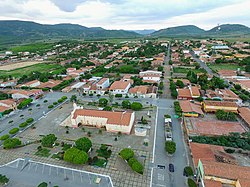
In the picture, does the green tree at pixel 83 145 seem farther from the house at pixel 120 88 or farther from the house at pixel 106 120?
the house at pixel 120 88

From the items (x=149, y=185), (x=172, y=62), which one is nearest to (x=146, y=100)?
(x=149, y=185)

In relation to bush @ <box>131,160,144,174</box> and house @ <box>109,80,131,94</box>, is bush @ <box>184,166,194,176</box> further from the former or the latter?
house @ <box>109,80,131,94</box>

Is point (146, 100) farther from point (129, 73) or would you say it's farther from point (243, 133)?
point (129, 73)

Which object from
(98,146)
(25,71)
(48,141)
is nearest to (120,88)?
(98,146)

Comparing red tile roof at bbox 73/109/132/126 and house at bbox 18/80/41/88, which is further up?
red tile roof at bbox 73/109/132/126

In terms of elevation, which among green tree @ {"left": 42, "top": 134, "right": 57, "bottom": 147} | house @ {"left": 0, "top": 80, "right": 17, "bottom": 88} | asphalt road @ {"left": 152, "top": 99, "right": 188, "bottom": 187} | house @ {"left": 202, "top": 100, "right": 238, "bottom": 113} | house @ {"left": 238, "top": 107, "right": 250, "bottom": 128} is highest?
house @ {"left": 202, "top": 100, "right": 238, "bottom": 113}

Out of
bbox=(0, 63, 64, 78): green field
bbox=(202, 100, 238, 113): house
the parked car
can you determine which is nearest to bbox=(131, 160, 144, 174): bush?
the parked car
